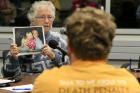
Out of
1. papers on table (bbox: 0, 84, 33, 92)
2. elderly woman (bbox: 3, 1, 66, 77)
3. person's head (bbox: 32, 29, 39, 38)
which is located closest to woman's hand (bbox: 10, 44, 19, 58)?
elderly woman (bbox: 3, 1, 66, 77)

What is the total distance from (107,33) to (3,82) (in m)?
1.60

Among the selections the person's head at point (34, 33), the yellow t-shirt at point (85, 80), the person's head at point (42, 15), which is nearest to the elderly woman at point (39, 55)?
the person's head at point (42, 15)

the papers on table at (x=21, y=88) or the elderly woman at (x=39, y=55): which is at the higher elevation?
the elderly woman at (x=39, y=55)

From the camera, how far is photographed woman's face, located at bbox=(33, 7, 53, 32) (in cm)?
398

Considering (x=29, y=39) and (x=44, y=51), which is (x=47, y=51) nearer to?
(x=44, y=51)

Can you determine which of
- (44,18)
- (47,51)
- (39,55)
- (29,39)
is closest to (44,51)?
(47,51)

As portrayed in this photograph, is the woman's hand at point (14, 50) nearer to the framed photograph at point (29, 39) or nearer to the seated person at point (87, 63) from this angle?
the framed photograph at point (29, 39)

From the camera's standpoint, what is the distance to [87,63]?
6.37ft

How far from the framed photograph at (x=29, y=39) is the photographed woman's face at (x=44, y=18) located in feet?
1.04

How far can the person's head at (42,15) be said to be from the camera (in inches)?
157

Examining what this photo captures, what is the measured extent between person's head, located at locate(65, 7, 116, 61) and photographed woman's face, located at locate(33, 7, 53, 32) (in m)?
2.05

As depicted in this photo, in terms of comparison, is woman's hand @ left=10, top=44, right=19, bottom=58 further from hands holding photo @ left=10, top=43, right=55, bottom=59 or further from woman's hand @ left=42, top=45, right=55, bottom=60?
woman's hand @ left=42, top=45, right=55, bottom=60

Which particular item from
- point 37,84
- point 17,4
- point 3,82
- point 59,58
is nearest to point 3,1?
point 17,4

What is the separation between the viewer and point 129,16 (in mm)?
6043
